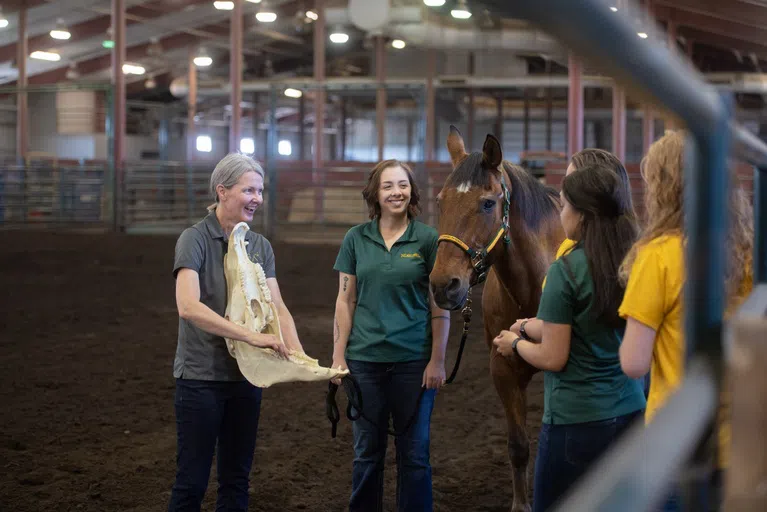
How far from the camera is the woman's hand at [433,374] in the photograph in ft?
10.0

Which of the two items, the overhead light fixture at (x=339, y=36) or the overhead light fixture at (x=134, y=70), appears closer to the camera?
the overhead light fixture at (x=339, y=36)

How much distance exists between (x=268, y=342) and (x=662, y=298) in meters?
1.33

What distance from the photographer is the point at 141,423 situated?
4.68 meters

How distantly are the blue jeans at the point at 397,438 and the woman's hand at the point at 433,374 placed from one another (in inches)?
1.5

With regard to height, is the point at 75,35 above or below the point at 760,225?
above

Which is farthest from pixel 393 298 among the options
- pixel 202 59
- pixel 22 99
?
pixel 202 59

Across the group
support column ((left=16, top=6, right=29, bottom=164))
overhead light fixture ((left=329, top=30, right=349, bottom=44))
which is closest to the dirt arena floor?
support column ((left=16, top=6, right=29, bottom=164))

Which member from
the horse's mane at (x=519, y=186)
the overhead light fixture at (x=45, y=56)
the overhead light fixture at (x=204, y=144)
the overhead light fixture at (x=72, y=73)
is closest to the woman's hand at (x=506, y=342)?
the horse's mane at (x=519, y=186)

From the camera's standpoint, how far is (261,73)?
30.8 m

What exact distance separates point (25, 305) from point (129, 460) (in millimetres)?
5122

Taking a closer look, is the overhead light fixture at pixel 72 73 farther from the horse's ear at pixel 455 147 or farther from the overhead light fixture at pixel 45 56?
the horse's ear at pixel 455 147

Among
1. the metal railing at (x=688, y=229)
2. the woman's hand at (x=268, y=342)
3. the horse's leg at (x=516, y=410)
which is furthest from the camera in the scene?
the horse's leg at (x=516, y=410)

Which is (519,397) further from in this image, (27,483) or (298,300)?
(298,300)

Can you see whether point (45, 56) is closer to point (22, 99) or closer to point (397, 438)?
point (22, 99)
